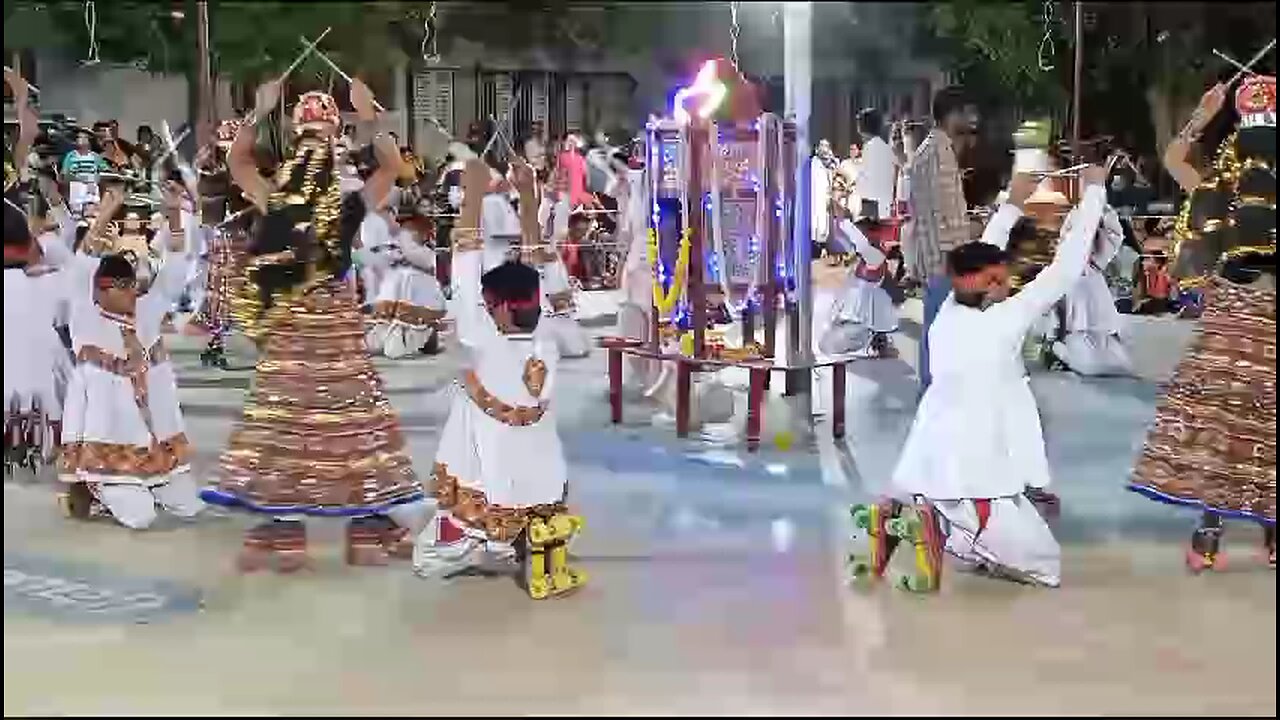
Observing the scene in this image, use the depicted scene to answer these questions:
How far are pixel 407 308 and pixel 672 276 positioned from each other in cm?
224

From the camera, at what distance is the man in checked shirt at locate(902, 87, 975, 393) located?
4.90 m

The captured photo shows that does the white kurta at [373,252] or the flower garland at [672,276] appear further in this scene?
the white kurta at [373,252]

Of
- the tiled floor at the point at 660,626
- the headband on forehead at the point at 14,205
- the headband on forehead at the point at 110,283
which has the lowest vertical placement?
the tiled floor at the point at 660,626

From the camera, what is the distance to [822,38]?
12.2 feet

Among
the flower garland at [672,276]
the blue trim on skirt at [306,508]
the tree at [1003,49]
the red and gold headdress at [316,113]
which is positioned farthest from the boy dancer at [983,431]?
the flower garland at [672,276]

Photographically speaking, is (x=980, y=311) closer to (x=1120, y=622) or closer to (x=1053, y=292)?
(x=1053, y=292)

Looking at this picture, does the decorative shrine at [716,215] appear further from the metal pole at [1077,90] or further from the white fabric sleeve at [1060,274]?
the white fabric sleeve at [1060,274]

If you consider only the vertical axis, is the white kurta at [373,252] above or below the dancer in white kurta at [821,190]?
below

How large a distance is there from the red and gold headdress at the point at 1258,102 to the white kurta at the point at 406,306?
4465 millimetres

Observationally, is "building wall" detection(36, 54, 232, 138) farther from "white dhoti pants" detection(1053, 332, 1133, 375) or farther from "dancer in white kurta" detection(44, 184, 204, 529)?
"white dhoti pants" detection(1053, 332, 1133, 375)

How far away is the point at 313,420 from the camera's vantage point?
4.00m

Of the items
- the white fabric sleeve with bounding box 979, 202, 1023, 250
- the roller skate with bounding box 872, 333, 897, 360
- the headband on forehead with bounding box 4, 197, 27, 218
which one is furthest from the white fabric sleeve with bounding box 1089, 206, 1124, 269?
the headband on forehead with bounding box 4, 197, 27, 218

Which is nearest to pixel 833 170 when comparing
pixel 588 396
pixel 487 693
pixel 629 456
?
pixel 588 396

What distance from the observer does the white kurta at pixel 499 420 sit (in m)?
3.82
